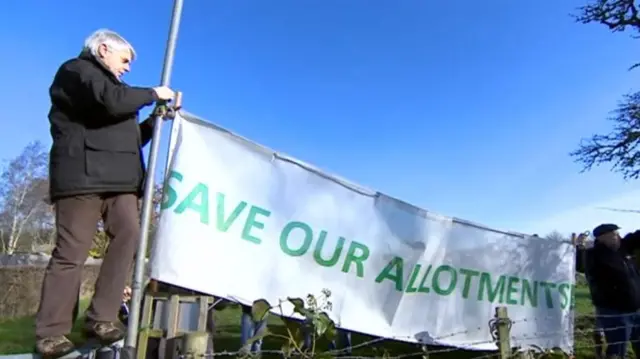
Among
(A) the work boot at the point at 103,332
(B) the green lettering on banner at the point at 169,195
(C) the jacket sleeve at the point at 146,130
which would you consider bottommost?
(A) the work boot at the point at 103,332

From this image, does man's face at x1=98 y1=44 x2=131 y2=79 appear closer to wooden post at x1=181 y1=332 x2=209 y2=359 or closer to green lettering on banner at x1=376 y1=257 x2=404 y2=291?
wooden post at x1=181 y1=332 x2=209 y2=359

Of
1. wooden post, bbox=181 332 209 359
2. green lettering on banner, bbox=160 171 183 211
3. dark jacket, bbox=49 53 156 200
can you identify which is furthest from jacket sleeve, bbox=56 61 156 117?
wooden post, bbox=181 332 209 359

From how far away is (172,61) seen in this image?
2412 mm

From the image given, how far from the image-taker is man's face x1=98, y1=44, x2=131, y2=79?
2.35 m

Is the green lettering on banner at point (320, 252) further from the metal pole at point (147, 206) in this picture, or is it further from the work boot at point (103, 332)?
the work boot at point (103, 332)

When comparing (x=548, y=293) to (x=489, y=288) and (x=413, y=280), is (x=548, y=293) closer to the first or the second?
(x=489, y=288)

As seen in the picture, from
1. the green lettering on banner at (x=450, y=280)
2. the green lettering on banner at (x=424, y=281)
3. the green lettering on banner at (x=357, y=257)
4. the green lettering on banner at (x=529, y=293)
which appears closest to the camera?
the green lettering on banner at (x=357, y=257)

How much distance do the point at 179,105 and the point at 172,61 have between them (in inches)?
7.8

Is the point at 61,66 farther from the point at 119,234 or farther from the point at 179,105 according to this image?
the point at 119,234

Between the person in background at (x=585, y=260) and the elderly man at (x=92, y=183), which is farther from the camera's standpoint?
the person in background at (x=585, y=260)

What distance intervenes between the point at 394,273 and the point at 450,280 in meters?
0.75

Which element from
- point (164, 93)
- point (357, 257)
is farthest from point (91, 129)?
point (357, 257)

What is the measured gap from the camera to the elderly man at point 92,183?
83.0 inches

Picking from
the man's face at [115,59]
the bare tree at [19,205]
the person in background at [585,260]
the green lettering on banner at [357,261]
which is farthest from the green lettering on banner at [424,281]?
the bare tree at [19,205]
